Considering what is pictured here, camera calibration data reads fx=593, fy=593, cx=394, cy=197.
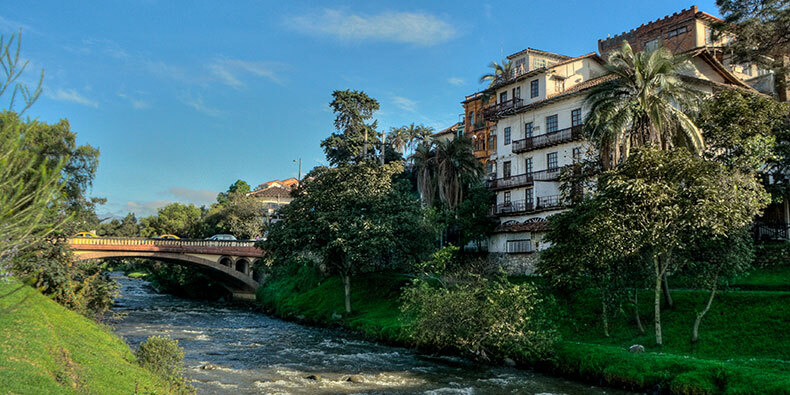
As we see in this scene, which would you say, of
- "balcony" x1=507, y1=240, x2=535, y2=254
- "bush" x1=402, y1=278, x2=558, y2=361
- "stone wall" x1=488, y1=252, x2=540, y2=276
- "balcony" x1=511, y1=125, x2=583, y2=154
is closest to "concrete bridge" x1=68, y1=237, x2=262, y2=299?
"stone wall" x1=488, y1=252, x2=540, y2=276

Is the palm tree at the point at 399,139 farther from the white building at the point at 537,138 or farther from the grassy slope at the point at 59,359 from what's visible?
the grassy slope at the point at 59,359

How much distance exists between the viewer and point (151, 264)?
102562mm

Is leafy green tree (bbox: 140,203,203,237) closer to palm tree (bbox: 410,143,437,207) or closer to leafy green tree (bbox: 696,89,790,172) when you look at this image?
palm tree (bbox: 410,143,437,207)

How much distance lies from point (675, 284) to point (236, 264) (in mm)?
57305

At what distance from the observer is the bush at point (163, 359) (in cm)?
2238

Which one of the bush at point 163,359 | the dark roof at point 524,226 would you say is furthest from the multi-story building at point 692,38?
the bush at point 163,359

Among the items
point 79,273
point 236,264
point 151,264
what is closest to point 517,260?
point 79,273

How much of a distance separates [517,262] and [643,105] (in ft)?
73.5

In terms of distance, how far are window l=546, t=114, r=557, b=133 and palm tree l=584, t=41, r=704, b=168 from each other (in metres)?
20.5

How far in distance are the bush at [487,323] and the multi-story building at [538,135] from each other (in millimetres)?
19171

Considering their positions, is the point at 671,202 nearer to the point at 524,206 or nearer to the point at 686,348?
the point at 686,348

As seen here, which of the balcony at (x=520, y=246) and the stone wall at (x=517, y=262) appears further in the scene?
the balcony at (x=520, y=246)

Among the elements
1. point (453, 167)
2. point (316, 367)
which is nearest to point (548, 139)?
point (453, 167)

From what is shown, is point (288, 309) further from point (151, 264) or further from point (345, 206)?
point (151, 264)
